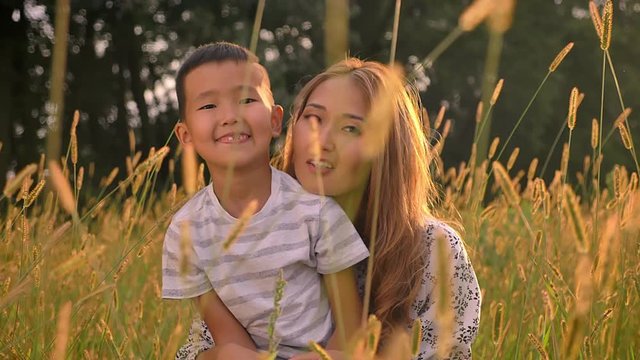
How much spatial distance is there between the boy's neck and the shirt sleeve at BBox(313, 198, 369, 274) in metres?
0.16

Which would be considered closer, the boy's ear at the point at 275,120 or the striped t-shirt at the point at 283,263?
the striped t-shirt at the point at 283,263

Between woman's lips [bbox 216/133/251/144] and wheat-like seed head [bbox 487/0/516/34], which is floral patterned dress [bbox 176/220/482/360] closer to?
woman's lips [bbox 216/133/251/144]

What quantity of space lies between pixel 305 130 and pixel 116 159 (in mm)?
13201

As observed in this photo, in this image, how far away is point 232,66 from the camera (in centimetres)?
201

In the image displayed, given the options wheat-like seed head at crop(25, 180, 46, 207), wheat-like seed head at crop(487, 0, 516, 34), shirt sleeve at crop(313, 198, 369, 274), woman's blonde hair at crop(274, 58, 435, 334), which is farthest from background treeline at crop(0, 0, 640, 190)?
wheat-like seed head at crop(487, 0, 516, 34)

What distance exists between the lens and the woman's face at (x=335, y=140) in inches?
79.5

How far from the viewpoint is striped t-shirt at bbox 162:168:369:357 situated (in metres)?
1.92

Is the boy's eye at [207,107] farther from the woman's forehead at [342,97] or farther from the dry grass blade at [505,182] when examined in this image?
the dry grass blade at [505,182]

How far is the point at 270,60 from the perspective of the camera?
13.1m

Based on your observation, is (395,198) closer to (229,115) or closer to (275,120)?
(275,120)

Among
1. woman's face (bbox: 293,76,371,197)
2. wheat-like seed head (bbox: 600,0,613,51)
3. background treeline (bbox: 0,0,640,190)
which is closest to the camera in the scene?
wheat-like seed head (bbox: 600,0,613,51)

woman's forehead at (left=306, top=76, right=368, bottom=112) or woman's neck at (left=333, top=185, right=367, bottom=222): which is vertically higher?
woman's forehead at (left=306, top=76, right=368, bottom=112)

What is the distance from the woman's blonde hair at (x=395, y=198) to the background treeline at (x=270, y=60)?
7991mm

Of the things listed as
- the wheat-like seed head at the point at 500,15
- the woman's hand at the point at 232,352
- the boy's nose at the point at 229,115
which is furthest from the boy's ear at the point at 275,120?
the wheat-like seed head at the point at 500,15
